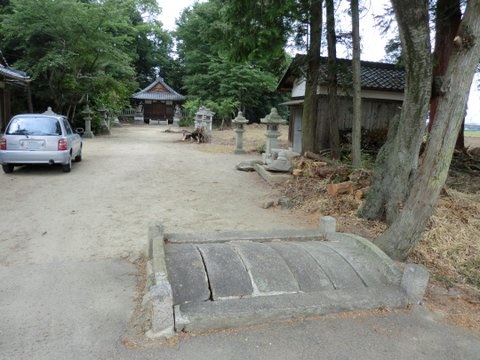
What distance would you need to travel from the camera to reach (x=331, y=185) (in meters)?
7.48

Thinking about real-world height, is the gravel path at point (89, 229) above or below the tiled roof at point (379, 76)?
below

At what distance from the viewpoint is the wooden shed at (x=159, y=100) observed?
40.0 metres

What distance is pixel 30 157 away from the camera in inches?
356

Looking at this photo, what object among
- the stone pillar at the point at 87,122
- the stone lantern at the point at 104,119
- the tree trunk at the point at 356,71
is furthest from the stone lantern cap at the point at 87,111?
the tree trunk at the point at 356,71

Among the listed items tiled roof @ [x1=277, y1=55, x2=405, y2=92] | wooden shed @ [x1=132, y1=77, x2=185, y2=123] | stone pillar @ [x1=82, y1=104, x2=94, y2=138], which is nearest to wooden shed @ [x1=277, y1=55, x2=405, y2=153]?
tiled roof @ [x1=277, y1=55, x2=405, y2=92]

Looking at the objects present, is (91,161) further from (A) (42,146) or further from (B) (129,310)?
(B) (129,310)

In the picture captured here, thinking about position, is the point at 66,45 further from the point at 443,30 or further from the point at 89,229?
the point at 443,30

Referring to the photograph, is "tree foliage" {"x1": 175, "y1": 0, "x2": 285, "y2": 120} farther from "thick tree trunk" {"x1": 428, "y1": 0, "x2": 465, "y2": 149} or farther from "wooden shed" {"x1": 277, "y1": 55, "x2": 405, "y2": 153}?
"thick tree trunk" {"x1": 428, "y1": 0, "x2": 465, "y2": 149}

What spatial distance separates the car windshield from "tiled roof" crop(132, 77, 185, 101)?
31.0 metres

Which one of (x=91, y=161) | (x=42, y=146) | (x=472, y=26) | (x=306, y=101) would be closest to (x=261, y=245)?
(x=472, y=26)

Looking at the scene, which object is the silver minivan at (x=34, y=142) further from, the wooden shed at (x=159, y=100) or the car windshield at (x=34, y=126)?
the wooden shed at (x=159, y=100)

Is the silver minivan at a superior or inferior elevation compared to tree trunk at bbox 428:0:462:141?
inferior

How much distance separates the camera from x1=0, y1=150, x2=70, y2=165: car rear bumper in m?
8.98

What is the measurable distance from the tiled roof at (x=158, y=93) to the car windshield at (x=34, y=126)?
31009mm
